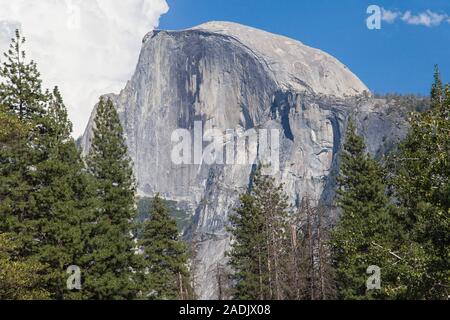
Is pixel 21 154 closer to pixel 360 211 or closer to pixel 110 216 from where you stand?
pixel 110 216

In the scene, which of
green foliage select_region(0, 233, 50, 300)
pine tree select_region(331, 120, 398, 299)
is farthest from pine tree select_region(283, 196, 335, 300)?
green foliage select_region(0, 233, 50, 300)

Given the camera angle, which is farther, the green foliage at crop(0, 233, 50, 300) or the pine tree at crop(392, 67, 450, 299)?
the green foliage at crop(0, 233, 50, 300)

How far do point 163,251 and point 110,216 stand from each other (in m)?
6.38

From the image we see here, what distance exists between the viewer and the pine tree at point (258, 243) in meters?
37.7

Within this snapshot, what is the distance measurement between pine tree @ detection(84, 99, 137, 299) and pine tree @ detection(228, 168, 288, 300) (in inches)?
331

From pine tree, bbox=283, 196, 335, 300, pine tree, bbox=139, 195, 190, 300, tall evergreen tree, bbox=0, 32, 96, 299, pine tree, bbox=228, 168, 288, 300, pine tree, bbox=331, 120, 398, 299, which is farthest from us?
pine tree, bbox=139, 195, 190, 300

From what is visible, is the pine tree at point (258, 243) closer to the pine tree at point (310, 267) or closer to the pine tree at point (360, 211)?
the pine tree at point (310, 267)

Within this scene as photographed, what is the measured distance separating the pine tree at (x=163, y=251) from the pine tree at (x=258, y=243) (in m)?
4.07

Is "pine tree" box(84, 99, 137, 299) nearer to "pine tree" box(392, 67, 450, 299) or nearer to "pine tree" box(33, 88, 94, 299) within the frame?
"pine tree" box(33, 88, 94, 299)

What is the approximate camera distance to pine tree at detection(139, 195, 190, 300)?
129 feet

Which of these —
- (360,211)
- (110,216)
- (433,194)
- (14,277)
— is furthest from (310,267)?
(14,277)

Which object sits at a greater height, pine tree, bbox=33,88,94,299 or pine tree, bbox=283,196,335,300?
pine tree, bbox=33,88,94,299
